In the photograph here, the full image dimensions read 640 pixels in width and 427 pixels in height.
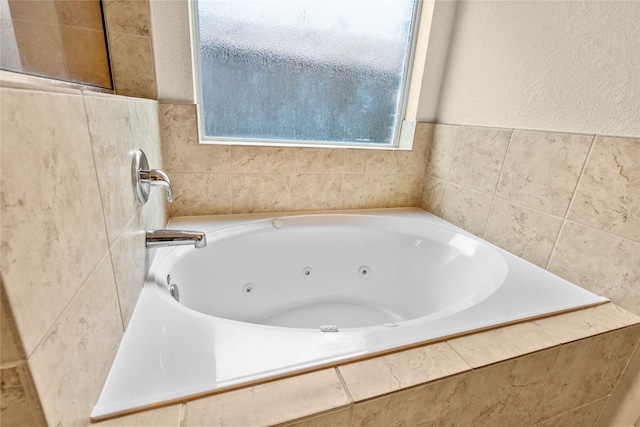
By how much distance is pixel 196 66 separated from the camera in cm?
118

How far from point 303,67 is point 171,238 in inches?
37.1

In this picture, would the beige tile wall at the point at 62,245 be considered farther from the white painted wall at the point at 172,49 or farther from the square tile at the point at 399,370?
the white painted wall at the point at 172,49

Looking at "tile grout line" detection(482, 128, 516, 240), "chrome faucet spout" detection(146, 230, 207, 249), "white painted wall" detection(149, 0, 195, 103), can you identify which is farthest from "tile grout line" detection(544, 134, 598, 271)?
"white painted wall" detection(149, 0, 195, 103)

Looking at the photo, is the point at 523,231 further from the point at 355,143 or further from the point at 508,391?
the point at 355,143

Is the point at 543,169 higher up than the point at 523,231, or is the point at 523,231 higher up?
the point at 543,169

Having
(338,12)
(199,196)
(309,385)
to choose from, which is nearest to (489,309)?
(309,385)

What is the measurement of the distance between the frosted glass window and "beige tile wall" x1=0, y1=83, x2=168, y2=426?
0.71 meters

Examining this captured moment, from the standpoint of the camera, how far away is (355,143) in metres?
1.48

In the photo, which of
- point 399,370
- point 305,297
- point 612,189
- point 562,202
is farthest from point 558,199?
point 305,297

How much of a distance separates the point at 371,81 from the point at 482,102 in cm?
51

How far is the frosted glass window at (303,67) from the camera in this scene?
3.97ft

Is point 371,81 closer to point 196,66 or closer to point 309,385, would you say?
point 196,66

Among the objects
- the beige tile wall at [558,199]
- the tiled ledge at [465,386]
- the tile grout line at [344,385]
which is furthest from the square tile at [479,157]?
the tile grout line at [344,385]

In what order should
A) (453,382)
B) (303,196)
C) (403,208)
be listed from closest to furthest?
(453,382), (303,196), (403,208)
